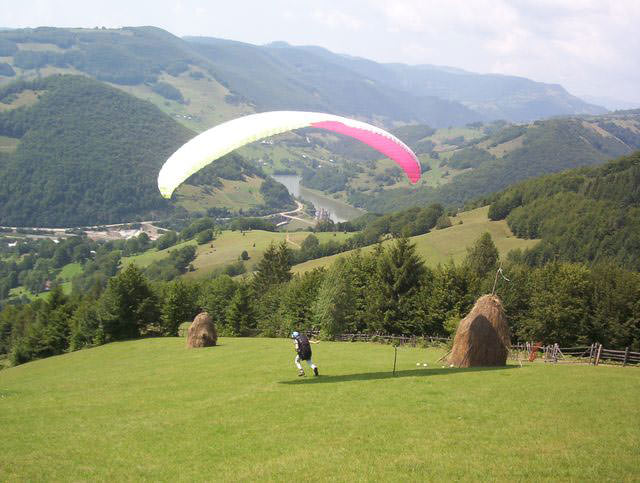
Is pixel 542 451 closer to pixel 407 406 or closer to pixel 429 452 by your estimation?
pixel 429 452

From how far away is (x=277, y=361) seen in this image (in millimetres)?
25750

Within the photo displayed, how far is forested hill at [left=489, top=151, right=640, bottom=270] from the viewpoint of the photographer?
383 ft

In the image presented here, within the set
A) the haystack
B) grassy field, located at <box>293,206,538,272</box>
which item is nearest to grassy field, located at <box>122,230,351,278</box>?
grassy field, located at <box>293,206,538,272</box>

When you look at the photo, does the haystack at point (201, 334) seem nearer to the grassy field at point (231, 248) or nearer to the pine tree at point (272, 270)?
the pine tree at point (272, 270)

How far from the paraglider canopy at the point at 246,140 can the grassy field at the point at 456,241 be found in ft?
314

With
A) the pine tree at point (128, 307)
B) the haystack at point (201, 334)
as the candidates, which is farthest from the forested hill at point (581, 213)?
the haystack at point (201, 334)

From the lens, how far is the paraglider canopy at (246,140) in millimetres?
18406

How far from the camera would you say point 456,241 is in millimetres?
134750

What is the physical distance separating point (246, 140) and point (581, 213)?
135786 millimetres

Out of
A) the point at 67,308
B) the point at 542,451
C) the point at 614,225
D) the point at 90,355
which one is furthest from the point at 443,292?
the point at 614,225

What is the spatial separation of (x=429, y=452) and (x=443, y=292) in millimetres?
37339

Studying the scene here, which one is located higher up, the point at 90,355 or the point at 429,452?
the point at 429,452

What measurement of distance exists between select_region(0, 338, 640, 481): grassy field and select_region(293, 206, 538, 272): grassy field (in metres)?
98.7

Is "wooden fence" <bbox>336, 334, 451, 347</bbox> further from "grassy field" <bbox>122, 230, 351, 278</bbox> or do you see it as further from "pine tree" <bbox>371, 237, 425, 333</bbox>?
"grassy field" <bbox>122, 230, 351, 278</bbox>
